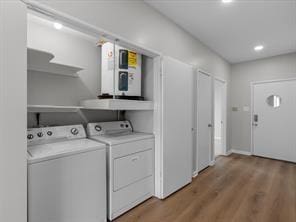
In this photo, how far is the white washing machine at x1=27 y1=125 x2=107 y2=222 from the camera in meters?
1.31

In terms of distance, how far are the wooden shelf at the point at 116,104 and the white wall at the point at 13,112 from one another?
0.86 meters

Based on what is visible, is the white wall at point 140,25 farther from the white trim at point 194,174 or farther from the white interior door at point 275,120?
the white interior door at point 275,120

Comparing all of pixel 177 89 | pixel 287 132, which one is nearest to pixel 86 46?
pixel 177 89

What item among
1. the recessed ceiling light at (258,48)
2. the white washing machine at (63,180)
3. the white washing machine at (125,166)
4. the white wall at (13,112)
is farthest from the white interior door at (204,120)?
the white wall at (13,112)

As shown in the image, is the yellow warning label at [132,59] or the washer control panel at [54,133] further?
the yellow warning label at [132,59]

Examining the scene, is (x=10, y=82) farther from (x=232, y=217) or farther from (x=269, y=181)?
(x=269, y=181)

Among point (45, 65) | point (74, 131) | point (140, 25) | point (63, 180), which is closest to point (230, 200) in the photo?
point (63, 180)

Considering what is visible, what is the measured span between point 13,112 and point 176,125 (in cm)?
200

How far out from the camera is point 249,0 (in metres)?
2.13

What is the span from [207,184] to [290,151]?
282 cm

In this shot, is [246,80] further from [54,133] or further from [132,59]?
[54,133]

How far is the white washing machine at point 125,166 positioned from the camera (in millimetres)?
1823

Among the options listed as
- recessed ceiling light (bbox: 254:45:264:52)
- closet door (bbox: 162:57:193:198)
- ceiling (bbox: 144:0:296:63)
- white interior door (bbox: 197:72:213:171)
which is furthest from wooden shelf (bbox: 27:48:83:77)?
recessed ceiling light (bbox: 254:45:264:52)

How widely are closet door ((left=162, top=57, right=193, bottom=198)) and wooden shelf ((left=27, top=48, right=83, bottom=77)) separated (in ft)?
4.24
